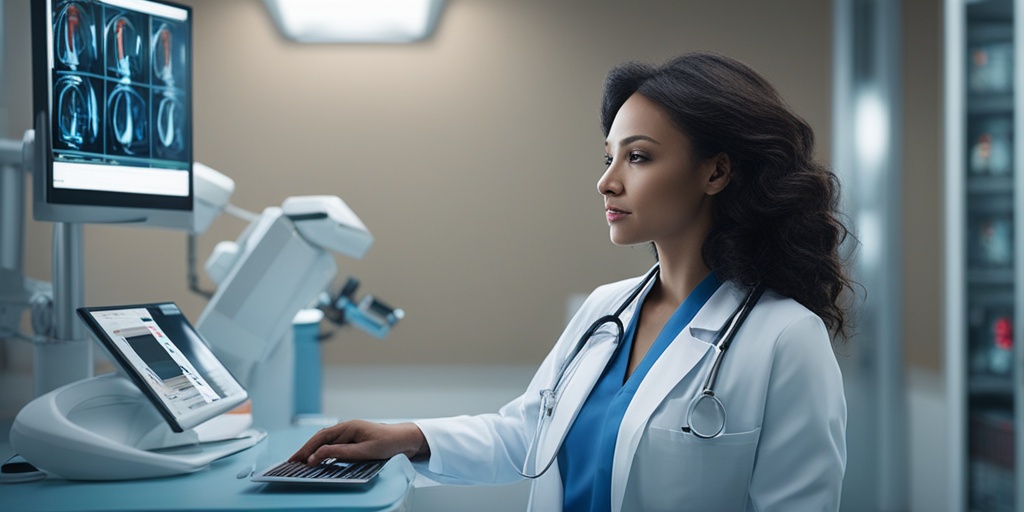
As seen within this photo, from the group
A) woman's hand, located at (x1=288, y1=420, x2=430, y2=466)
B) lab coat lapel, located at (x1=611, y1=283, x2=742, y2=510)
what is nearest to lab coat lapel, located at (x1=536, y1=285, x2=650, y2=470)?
lab coat lapel, located at (x1=611, y1=283, x2=742, y2=510)

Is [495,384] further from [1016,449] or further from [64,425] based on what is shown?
[64,425]

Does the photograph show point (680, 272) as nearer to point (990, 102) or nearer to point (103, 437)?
point (103, 437)

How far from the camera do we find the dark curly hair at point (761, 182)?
1.25 metres

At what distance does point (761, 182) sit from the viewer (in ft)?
4.14

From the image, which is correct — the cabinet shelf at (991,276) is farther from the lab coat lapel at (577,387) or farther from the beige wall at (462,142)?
the lab coat lapel at (577,387)

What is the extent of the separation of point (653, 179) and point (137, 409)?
0.91m

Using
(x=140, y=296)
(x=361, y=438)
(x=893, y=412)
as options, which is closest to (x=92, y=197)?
(x=361, y=438)

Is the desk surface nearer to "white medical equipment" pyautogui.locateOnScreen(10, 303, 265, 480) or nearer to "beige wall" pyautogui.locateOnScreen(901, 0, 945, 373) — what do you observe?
"white medical equipment" pyautogui.locateOnScreen(10, 303, 265, 480)

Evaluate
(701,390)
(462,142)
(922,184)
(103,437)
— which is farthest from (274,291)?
(922,184)

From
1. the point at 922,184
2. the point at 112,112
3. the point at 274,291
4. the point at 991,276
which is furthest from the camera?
the point at 922,184

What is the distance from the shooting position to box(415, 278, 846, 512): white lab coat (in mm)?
1112

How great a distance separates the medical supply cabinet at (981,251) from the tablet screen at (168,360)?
215 centimetres

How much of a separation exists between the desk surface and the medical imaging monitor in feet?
1.59

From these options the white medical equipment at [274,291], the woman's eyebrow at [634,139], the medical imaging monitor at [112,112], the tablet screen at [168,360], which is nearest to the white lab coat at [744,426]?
the woman's eyebrow at [634,139]
